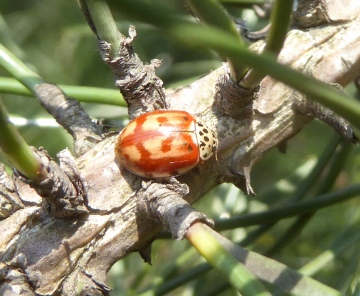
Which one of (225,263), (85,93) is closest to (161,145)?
(85,93)

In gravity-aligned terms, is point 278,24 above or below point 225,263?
above

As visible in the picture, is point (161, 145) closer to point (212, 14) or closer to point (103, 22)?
point (103, 22)

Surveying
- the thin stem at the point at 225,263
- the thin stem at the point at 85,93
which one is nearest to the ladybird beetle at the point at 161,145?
the thin stem at the point at 85,93

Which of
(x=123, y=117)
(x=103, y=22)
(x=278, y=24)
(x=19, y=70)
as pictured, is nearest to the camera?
(x=278, y=24)

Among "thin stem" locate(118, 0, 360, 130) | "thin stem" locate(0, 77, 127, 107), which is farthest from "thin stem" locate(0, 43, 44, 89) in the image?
"thin stem" locate(118, 0, 360, 130)

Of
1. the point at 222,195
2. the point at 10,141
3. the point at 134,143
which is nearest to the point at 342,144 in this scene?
the point at 222,195
